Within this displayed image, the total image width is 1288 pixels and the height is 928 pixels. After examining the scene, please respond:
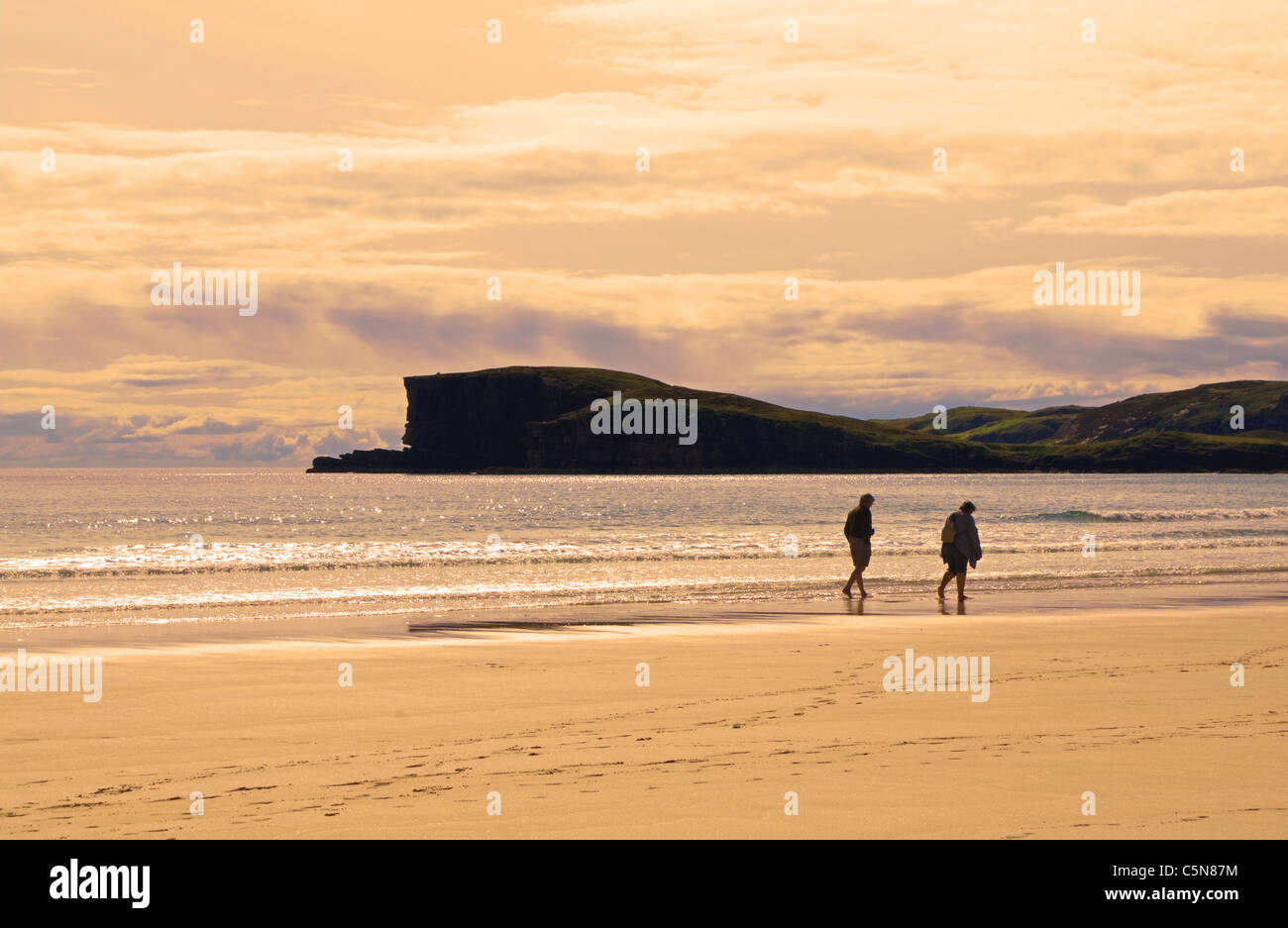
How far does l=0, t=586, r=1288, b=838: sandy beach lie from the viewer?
7.57m

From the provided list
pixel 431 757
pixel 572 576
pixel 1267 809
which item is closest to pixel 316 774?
pixel 431 757

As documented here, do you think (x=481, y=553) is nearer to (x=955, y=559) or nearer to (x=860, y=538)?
(x=860, y=538)

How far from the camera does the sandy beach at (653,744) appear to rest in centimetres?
757

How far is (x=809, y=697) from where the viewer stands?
12.2 meters

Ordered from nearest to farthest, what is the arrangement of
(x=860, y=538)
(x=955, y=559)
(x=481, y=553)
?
1. (x=955, y=559)
2. (x=860, y=538)
3. (x=481, y=553)

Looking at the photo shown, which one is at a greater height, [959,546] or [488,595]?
[959,546]

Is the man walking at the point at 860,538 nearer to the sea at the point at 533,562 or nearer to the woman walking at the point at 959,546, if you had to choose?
the sea at the point at 533,562

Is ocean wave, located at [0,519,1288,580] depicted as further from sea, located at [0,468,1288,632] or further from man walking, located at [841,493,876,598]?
man walking, located at [841,493,876,598]

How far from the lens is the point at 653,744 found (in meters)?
9.94

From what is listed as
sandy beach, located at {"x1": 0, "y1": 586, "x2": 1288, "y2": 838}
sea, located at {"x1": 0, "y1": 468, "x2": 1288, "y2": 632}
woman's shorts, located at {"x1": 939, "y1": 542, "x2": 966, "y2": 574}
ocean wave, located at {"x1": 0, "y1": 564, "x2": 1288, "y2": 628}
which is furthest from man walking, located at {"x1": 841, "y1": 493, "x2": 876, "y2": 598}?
sandy beach, located at {"x1": 0, "y1": 586, "x2": 1288, "y2": 838}

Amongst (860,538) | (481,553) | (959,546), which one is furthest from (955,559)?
(481,553)

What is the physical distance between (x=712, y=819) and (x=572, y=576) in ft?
80.4

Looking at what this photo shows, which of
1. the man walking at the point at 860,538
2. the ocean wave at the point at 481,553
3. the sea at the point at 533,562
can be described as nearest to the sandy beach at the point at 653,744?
the sea at the point at 533,562
